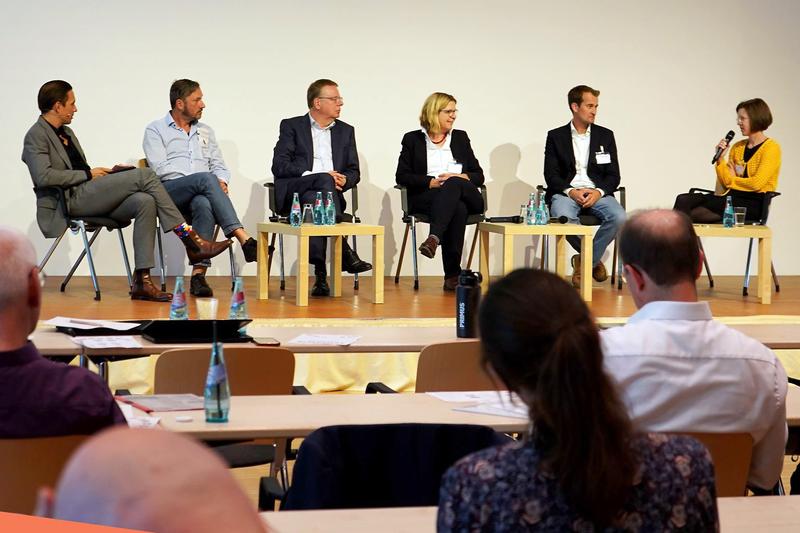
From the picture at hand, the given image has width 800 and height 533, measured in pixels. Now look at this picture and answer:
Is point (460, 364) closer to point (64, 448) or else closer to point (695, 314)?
point (695, 314)

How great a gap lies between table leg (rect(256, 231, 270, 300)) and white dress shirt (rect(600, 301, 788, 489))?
4553 mm

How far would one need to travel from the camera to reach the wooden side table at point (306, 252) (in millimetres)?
6180

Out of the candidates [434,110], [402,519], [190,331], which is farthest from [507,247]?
[402,519]

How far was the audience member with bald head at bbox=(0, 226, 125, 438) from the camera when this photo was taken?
1.88 m

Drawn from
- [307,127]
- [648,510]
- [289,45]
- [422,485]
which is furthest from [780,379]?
[289,45]

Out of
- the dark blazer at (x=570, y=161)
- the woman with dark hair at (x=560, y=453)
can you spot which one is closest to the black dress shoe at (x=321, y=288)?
the dark blazer at (x=570, y=161)

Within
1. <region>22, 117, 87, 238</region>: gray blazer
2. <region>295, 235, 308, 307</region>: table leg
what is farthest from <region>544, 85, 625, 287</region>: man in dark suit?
<region>22, 117, 87, 238</region>: gray blazer

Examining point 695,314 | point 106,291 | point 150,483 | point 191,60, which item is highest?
point 191,60

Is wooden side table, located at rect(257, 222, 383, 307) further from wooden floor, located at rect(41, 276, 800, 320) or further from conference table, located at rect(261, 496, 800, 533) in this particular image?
conference table, located at rect(261, 496, 800, 533)

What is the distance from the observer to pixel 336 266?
6.84 meters

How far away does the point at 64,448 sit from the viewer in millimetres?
1918

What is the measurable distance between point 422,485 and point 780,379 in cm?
79

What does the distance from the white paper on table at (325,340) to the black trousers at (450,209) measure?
144 inches

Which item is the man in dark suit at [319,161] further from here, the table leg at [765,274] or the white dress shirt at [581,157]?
the table leg at [765,274]
